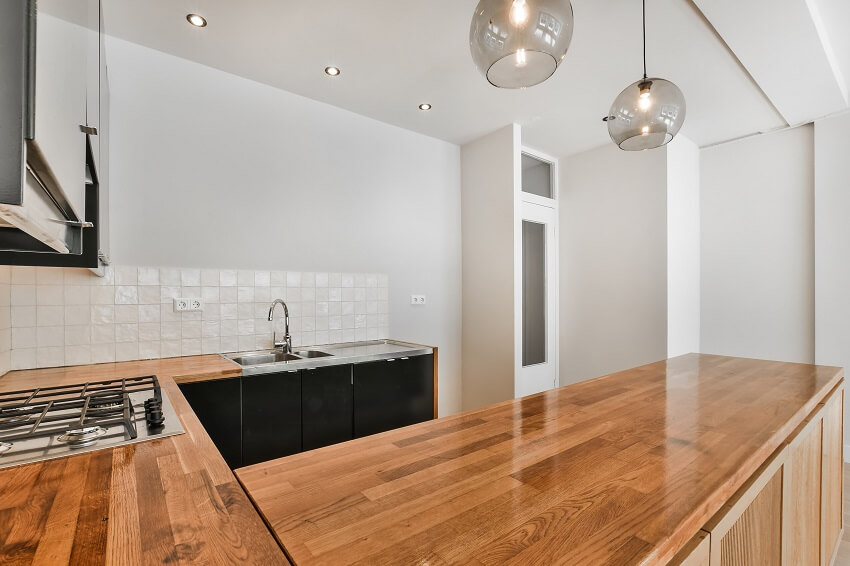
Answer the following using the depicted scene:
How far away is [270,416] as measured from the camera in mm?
2168

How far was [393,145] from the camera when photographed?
3541 millimetres

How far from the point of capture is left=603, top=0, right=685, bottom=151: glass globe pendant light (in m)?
1.63

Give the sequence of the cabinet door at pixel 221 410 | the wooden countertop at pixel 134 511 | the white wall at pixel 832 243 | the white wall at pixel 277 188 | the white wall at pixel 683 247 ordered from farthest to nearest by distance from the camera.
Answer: the white wall at pixel 683 247 → the white wall at pixel 832 243 → the white wall at pixel 277 188 → the cabinet door at pixel 221 410 → the wooden countertop at pixel 134 511

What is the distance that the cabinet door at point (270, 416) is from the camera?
209 cm

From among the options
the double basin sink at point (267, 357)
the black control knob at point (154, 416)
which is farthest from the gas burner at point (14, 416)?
the double basin sink at point (267, 357)

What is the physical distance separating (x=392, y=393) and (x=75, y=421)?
69.8 inches

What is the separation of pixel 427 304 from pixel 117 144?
2.52 metres

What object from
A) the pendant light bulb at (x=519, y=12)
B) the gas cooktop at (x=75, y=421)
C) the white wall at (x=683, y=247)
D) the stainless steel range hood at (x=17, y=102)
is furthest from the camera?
the white wall at (x=683, y=247)

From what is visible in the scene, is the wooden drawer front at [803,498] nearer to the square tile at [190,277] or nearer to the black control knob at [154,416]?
the black control knob at [154,416]

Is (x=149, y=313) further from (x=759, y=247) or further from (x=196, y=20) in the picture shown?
(x=759, y=247)

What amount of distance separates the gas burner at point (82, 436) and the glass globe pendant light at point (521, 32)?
1.53 metres

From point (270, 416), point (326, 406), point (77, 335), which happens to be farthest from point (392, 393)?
point (77, 335)

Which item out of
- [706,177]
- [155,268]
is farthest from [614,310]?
[155,268]

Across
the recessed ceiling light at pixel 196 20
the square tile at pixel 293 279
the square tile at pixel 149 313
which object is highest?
the recessed ceiling light at pixel 196 20
